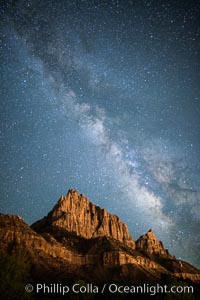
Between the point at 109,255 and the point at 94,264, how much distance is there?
846cm

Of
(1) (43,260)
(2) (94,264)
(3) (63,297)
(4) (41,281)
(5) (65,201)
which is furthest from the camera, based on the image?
(5) (65,201)

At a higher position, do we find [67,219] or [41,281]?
[67,219]

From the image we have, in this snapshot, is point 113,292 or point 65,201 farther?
point 65,201

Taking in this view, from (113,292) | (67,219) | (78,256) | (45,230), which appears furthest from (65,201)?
(113,292)

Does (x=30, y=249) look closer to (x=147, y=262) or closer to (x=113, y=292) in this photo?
(x=113, y=292)

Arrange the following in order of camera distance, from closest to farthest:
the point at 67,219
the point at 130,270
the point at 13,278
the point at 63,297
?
1. the point at 13,278
2. the point at 63,297
3. the point at 130,270
4. the point at 67,219

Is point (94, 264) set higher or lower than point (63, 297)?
higher

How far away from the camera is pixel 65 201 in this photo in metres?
199

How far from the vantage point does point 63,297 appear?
59.5 m

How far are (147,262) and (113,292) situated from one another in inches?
3123

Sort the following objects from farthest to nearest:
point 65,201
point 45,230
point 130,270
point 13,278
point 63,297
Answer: point 65,201 < point 45,230 < point 130,270 < point 63,297 < point 13,278

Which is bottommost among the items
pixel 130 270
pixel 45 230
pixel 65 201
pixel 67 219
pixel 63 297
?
pixel 63 297

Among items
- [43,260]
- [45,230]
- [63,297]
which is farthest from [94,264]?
[63,297]

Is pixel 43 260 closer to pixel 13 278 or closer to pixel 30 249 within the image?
pixel 30 249
